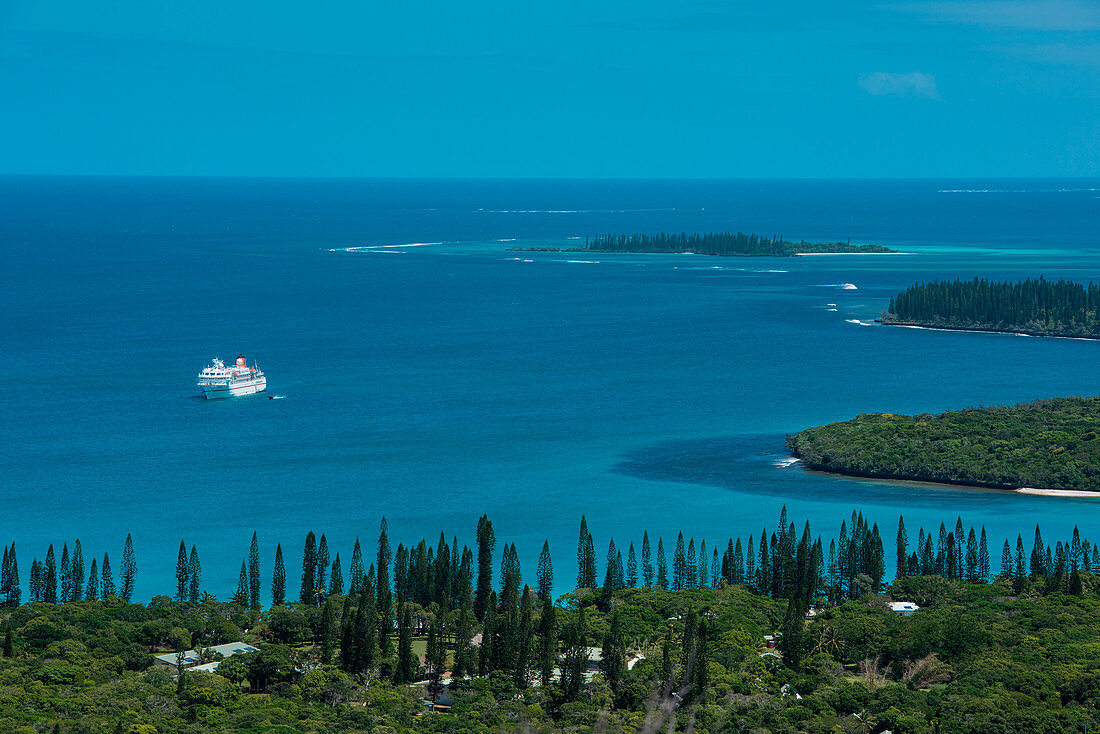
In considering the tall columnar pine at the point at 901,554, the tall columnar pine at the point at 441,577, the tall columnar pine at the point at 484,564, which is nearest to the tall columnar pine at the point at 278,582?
the tall columnar pine at the point at 441,577

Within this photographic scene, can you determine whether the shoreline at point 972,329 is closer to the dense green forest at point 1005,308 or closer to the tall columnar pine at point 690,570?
the dense green forest at point 1005,308

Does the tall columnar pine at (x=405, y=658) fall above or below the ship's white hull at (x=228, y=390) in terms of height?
below

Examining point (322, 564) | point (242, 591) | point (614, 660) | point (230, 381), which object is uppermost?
point (230, 381)

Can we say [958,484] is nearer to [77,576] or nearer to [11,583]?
[77,576]

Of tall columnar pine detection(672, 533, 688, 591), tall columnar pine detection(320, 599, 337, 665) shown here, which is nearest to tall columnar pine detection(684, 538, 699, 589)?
tall columnar pine detection(672, 533, 688, 591)

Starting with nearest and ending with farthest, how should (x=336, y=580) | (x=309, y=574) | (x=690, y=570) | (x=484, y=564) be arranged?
(x=484, y=564), (x=309, y=574), (x=336, y=580), (x=690, y=570)

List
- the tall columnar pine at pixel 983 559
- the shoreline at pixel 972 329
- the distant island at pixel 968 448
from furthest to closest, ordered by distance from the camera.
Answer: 1. the shoreline at pixel 972 329
2. the distant island at pixel 968 448
3. the tall columnar pine at pixel 983 559

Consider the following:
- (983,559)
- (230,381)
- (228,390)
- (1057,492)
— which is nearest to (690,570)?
(983,559)
